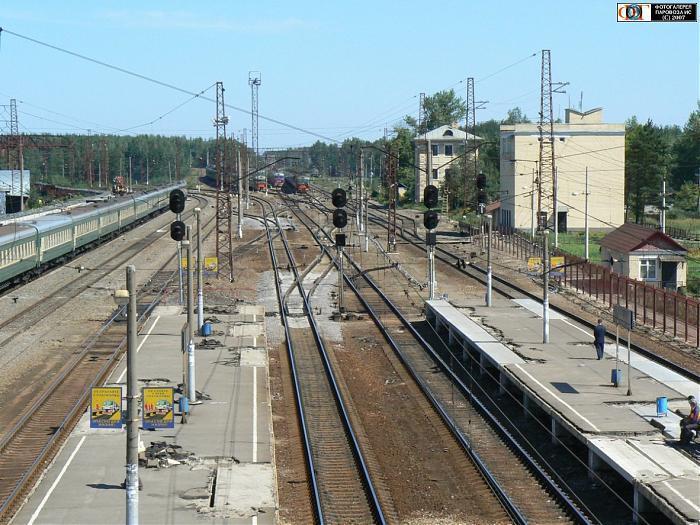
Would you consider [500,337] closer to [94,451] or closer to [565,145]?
[94,451]

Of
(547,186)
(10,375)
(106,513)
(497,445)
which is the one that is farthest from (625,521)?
(547,186)

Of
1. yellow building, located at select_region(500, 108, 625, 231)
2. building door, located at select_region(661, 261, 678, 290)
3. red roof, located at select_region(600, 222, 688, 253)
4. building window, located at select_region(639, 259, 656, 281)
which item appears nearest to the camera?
red roof, located at select_region(600, 222, 688, 253)

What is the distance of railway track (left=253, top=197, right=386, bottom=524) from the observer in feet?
63.0

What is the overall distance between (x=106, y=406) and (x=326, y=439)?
5803mm

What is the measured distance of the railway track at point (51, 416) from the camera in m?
20.1

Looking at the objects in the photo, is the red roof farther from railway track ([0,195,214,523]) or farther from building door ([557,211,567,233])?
building door ([557,211,567,233])

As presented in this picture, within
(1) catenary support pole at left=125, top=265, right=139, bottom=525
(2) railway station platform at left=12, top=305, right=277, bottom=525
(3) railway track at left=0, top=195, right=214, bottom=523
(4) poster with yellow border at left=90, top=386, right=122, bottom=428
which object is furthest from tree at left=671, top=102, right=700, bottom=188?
(1) catenary support pole at left=125, top=265, right=139, bottom=525

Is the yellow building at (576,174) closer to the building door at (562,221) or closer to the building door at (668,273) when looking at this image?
the building door at (562,221)

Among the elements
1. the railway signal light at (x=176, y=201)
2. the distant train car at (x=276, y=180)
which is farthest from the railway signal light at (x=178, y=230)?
the distant train car at (x=276, y=180)

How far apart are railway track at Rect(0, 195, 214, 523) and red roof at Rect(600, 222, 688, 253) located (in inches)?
834

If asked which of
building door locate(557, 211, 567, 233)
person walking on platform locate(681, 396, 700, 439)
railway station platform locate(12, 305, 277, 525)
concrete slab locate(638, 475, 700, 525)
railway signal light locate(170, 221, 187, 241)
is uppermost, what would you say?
railway signal light locate(170, 221, 187, 241)

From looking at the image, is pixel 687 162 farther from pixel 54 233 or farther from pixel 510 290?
pixel 54 233

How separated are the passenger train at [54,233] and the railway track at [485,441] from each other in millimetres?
16600

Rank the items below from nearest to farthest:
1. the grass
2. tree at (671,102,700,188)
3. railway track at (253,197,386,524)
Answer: railway track at (253,197,386,524), the grass, tree at (671,102,700,188)
